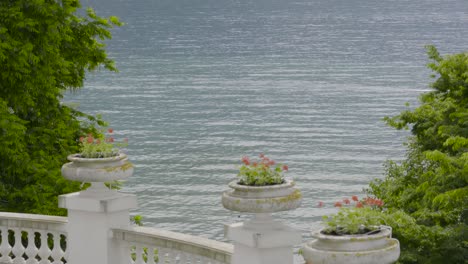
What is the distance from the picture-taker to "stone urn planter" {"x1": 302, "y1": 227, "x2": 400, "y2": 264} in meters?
8.42

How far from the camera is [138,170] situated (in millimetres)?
55156

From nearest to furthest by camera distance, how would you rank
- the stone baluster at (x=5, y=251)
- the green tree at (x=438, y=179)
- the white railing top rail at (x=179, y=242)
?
the white railing top rail at (x=179, y=242), the stone baluster at (x=5, y=251), the green tree at (x=438, y=179)

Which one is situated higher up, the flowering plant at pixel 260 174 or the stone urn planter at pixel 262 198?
the flowering plant at pixel 260 174

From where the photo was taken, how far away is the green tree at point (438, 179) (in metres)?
20.7

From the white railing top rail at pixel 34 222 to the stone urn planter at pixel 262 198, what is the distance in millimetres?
3094

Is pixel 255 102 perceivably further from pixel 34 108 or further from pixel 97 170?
pixel 97 170

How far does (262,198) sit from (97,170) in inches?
104

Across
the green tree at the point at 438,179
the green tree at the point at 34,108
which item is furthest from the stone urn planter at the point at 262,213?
the green tree at the point at 34,108

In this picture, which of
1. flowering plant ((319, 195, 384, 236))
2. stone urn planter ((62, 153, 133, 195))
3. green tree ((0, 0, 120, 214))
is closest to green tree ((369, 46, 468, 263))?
green tree ((0, 0, 120, 214))

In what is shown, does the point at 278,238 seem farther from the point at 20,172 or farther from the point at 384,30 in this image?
the point at 384,30

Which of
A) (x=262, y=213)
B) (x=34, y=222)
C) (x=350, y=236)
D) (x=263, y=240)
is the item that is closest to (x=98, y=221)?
(x=34, y=222)

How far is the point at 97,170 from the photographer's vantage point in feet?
38.5

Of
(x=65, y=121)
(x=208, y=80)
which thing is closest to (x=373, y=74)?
(x=208, y=80)

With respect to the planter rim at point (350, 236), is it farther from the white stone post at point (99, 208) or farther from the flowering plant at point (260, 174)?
the white stone post at point (99, 208)
